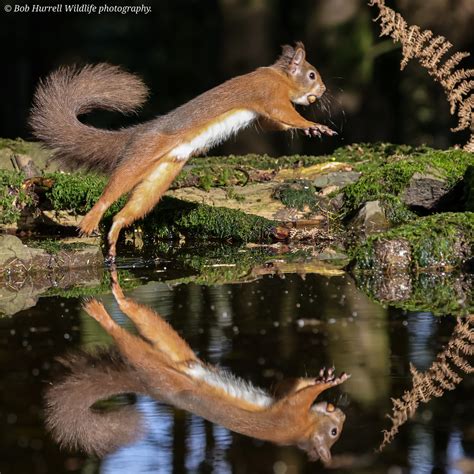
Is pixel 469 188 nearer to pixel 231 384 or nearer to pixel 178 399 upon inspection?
pixel 231 384

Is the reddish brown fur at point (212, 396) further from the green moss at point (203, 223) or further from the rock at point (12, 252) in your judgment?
the green moss at point (203, 223)

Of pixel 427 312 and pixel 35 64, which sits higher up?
pixel 35 64

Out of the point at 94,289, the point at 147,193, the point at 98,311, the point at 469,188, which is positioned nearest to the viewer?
the point at 98,311

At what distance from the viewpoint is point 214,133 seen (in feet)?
28.1

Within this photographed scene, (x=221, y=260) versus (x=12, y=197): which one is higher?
(x=12, y=197)

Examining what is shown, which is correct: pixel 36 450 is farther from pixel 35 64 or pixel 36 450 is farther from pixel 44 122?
pixel 35 64

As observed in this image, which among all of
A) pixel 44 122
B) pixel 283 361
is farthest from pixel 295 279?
pixel 44 122

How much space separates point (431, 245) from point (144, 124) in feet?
9.53

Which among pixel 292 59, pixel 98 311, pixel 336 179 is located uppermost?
pixel 292 59

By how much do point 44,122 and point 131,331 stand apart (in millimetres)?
3788

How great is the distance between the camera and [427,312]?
232 inches

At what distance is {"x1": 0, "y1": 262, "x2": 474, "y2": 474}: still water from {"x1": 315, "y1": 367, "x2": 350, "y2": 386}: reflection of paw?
51 millimetres

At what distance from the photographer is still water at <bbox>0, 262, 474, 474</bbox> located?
3738 mm

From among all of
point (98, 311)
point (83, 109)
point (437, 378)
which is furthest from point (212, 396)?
point (83, 109)
